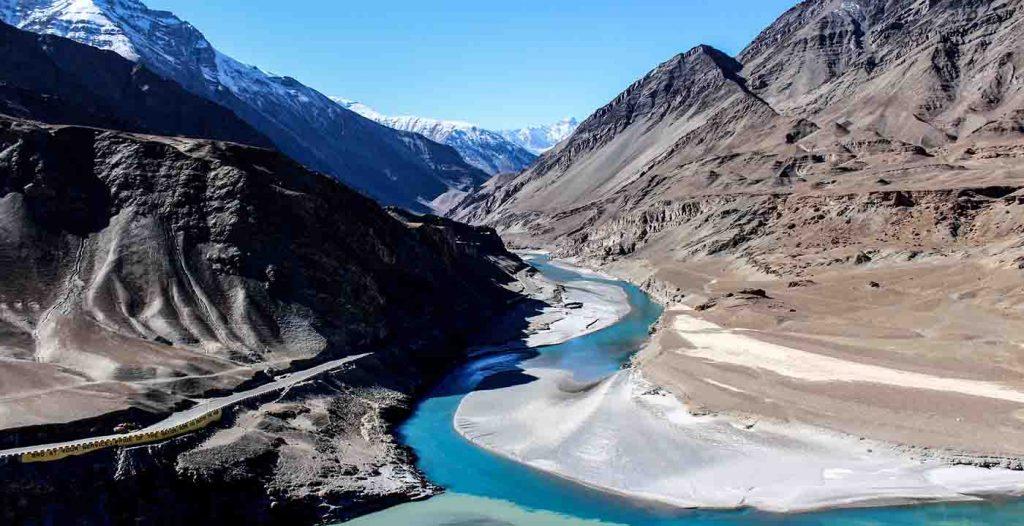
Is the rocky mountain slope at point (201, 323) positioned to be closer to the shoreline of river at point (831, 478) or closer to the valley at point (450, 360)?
the valley at point (450, 360)

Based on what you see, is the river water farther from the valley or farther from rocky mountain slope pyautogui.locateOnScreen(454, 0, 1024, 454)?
rocky mountain slope pyautogui.locateOnScreen(454, 0, 1024, 454)

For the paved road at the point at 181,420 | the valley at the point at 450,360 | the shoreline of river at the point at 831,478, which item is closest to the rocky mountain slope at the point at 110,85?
the valley at the point at 450,360

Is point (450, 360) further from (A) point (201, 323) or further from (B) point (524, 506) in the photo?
(B) point (524, 506)

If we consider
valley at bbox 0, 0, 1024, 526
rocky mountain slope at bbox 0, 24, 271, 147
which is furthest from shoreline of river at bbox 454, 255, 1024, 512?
rocky mountain slope at bbox 0, 24, 271, 147

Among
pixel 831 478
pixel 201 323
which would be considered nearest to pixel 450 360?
pixel 201 323

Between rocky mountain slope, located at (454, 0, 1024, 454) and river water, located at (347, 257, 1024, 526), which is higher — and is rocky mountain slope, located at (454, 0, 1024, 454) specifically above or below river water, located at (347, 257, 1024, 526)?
above
